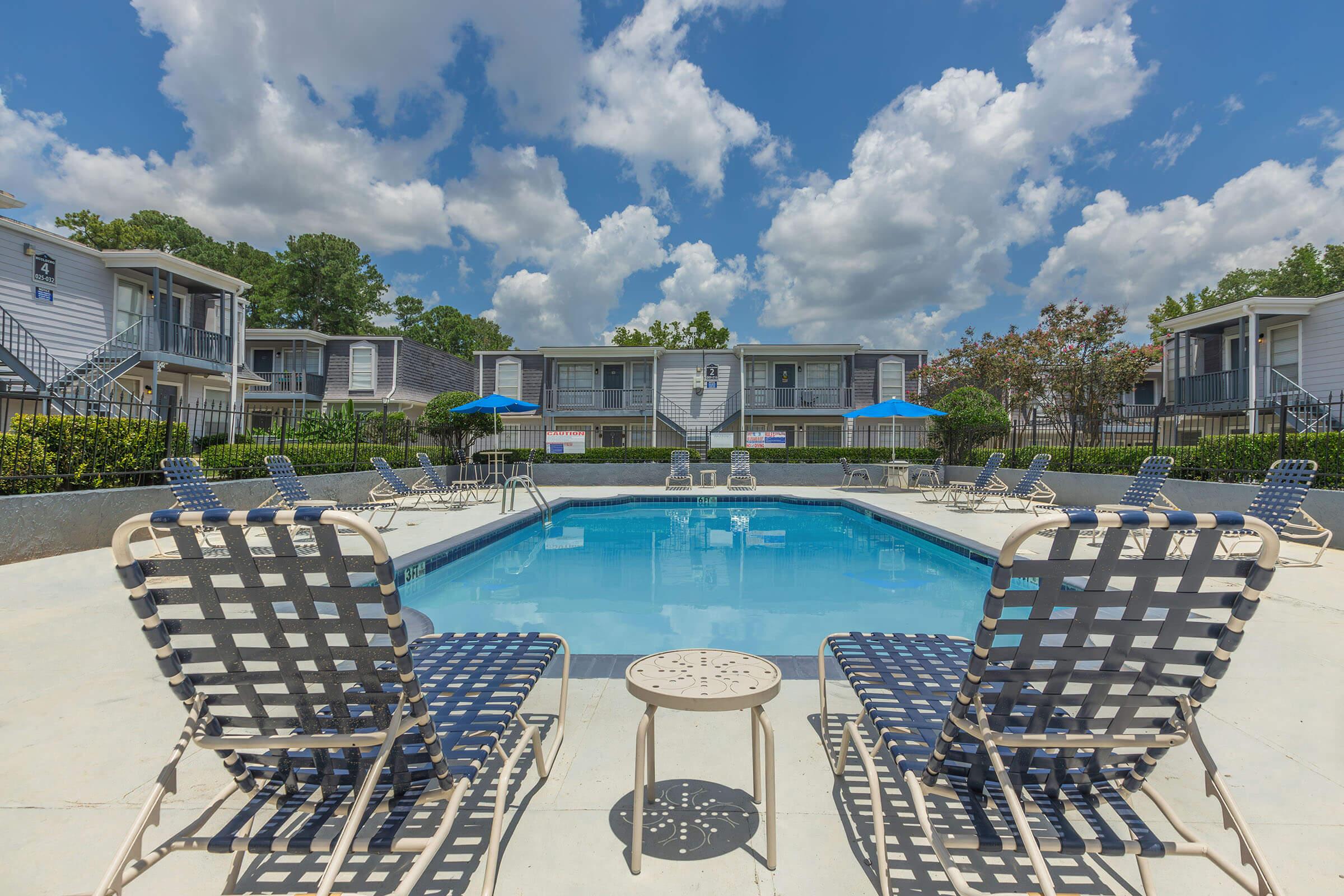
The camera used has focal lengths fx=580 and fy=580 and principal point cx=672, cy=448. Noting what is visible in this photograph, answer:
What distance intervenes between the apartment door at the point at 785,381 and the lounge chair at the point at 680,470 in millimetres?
8361

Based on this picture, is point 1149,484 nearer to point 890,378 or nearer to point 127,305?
point 890,378

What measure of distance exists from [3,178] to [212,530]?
22220mm

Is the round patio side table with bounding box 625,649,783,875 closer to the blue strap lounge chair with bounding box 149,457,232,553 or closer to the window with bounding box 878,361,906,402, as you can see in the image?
the blue strap lounge chair with bounding box 149,457,232,553

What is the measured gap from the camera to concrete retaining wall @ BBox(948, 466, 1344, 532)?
7.70 m

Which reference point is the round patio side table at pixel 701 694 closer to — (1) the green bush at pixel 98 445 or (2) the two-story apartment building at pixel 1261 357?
(1) the green bush at pixel 98 445

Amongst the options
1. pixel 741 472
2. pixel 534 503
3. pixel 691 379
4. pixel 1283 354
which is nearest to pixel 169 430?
pixel 534 503

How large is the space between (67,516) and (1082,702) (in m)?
9.63

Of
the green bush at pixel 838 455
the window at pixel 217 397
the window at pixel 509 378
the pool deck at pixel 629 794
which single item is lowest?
the pool deck at pixel 629 794

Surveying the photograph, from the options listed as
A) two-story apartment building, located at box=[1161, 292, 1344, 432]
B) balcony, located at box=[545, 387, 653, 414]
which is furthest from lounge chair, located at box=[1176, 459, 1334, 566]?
balcony, located at box=[545, 387, 653, 414]

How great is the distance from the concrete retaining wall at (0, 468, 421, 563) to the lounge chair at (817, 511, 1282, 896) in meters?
6.73

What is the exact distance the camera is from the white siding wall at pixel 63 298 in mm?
13562

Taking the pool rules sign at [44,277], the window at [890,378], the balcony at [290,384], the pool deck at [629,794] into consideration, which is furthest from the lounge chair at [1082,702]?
the balcony at [290,384]

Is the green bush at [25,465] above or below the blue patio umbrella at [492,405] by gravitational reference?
below

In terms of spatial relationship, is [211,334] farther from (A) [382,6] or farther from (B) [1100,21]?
(B) [1100,21]
